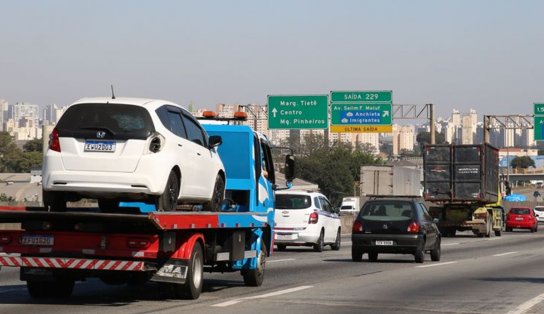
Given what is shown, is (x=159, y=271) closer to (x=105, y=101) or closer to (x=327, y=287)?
(x=105, y=101)

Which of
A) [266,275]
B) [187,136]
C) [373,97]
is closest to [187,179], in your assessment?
[187,136]

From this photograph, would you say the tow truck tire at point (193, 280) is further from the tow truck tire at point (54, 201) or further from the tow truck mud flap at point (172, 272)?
the tow truck tire at point (54, 201)

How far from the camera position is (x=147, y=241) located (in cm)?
1380

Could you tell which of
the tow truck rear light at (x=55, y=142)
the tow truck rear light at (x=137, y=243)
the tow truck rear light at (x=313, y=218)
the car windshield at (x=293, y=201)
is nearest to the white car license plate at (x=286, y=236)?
the tow truck rear light at (x=313, y=218)

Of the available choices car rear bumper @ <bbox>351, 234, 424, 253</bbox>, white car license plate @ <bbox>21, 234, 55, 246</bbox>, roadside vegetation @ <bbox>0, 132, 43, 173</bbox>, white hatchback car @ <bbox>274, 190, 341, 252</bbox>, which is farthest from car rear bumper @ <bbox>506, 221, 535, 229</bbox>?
roadside vegetation @ <bbox>0, 132, 43, 173</bbox>

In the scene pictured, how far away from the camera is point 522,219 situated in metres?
66.4

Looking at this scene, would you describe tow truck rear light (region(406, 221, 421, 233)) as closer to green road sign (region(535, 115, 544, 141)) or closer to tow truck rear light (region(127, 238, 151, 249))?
tow truck rear light (region(127, 238, 151, 249))

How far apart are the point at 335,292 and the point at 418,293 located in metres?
1.28

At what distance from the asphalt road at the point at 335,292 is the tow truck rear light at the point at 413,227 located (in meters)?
0.79

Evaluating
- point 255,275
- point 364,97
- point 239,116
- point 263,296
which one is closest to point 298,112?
point 364,97

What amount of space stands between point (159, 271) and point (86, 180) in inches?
55.9

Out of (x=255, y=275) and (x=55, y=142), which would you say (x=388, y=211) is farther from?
(x=55, y=142)

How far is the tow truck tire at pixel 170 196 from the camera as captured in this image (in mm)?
14258

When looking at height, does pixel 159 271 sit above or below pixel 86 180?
below
